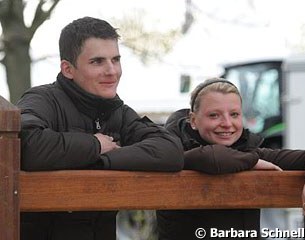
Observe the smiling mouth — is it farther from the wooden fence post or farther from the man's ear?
the wooden fence post

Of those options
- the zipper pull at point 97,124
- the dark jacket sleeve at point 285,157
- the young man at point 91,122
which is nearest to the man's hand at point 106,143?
the young man at point 91,122

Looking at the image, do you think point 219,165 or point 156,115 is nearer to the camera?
point 219,165

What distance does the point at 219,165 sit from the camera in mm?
3068

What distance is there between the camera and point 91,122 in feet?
10.6

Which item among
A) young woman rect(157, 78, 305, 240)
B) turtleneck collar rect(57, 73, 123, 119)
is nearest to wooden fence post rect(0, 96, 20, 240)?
turtleneck collar rect(57, 73, 123, 119)

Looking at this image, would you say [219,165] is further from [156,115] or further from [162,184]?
[156,115]

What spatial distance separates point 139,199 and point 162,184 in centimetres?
10

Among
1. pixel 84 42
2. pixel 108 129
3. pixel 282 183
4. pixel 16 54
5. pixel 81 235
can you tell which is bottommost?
pixel 81 235

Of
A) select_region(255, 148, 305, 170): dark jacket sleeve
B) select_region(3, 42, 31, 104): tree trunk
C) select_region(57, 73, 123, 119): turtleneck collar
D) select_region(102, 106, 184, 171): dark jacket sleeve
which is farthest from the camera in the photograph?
select_region(3, 42, 31, 104): tree trunk

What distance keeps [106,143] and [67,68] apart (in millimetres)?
381

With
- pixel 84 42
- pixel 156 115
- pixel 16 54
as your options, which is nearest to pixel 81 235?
pixel 84 42

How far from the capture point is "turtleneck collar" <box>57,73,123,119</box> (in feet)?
10.5

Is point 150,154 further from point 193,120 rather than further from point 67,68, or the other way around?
point 193,120

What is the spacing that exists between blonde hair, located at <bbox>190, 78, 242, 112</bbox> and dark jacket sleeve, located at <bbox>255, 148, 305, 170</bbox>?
271 mm
